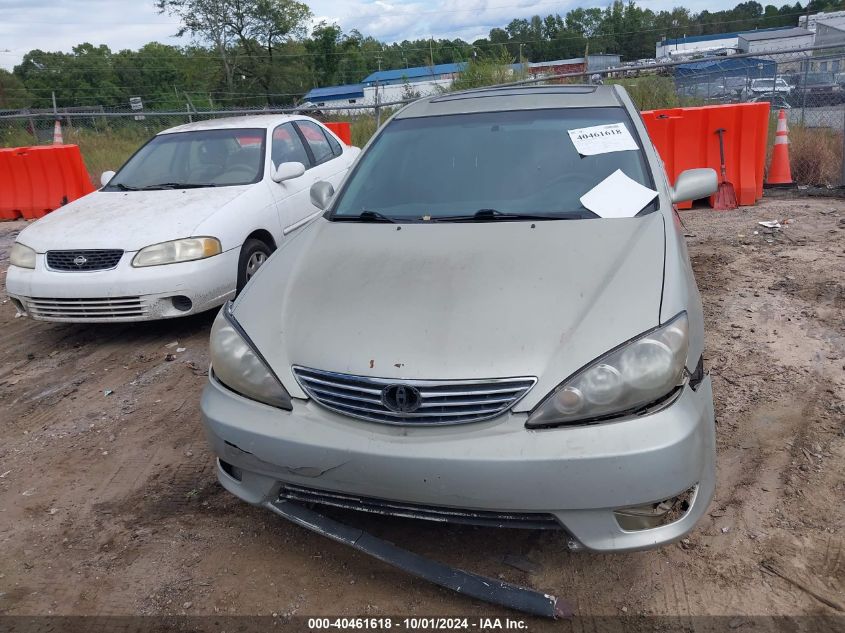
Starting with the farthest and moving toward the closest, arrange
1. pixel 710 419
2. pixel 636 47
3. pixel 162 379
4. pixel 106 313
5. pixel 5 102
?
pixel 636 47
pixel 5 102
pixel 106 313
pixel 162 379
pixel 710 419

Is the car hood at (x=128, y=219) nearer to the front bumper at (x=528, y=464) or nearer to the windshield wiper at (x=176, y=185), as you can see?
the windshield wiper at (x=176, y=185)

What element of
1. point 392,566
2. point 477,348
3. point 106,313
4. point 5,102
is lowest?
point 392,566

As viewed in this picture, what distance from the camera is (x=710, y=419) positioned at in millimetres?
2414

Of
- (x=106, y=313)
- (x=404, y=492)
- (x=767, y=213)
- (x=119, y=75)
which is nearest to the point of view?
(x=404, y=492)

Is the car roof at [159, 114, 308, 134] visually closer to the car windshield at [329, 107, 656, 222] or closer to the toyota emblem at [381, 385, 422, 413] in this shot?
the car windshield at [329, 107, 656, 222]

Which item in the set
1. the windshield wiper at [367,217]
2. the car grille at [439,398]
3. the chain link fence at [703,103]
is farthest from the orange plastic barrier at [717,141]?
the car grille at [439,398]

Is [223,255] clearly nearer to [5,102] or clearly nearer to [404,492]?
[404,492]

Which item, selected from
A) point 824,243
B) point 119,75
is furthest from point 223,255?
point 119,75

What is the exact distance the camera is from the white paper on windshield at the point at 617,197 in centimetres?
311

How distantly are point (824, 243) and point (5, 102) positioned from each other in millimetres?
44300

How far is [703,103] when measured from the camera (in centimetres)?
1284

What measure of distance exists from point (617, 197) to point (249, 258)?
331 centimetres

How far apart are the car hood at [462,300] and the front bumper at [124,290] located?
2.09 meters

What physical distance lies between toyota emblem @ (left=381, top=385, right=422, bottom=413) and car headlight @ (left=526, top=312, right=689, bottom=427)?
14.8 inches
